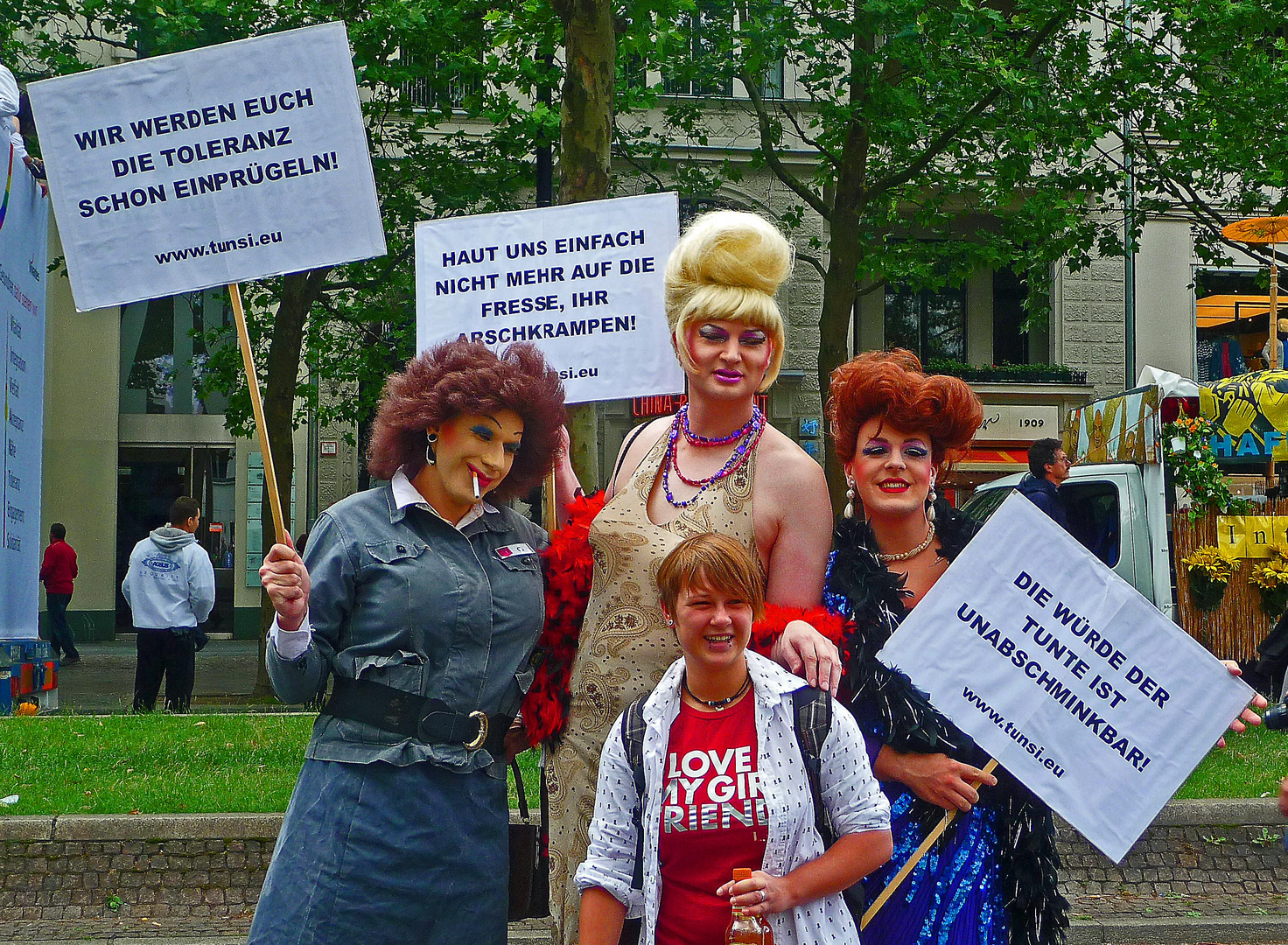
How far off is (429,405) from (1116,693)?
165 cm

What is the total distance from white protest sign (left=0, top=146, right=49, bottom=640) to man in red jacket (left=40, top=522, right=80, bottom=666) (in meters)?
8.62

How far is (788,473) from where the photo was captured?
111 inches

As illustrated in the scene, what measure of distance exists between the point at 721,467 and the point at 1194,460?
8762mm

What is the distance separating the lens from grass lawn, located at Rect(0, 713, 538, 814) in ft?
19.1

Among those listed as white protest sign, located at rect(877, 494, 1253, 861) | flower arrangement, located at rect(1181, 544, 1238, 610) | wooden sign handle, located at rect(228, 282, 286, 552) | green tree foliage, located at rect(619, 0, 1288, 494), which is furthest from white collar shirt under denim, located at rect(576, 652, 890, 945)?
flower arrangement, located at rect(1181, 544, 1238, 610)

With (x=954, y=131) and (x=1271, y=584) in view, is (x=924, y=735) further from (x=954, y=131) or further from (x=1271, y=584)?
(x=954, y=131)

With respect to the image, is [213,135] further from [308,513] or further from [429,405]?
[308,513]

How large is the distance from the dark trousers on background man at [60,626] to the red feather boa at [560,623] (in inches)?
602

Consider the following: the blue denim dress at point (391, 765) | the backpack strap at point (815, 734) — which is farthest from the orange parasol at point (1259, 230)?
the blue denim dress at point (391, 765)

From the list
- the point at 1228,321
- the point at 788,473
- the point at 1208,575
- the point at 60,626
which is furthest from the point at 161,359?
the point at 788,473

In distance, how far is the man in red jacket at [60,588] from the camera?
16.6m

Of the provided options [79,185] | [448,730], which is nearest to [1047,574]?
[448,730]

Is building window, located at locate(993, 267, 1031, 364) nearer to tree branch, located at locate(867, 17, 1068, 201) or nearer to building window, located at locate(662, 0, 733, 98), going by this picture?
building window, located at locate(662, 0, 733, 98)

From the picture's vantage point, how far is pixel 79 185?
10.3 feet
